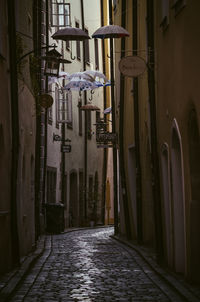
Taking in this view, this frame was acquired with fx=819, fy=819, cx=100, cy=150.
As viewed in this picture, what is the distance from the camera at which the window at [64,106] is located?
109 feet

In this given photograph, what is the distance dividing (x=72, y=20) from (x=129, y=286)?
2688 cm

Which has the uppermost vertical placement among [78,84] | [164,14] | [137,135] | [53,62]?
[78,84]

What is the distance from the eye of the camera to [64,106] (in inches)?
1352

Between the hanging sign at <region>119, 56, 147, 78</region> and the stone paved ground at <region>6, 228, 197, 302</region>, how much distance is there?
12.8ft

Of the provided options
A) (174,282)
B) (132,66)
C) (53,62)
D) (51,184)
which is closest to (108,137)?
(51,184)

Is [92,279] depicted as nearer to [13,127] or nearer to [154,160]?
[13,127]

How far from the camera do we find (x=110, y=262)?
55.9 feet

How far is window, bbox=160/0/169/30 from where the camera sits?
1495 centimetres

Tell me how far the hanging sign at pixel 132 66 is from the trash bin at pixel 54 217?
1308cm

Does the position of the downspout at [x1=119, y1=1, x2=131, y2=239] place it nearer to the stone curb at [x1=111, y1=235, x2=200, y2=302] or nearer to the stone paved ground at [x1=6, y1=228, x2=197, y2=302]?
the stone paved ground at [x1=6, y1=228, x2=197, y2=302]

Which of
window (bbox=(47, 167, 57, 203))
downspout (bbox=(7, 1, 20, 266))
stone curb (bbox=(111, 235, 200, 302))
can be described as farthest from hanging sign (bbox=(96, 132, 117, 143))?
downspout (bbox=(7, 1, 20, 266))

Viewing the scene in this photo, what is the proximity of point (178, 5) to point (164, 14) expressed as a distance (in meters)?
2.03

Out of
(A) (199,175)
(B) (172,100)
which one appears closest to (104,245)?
(B) (172,100)

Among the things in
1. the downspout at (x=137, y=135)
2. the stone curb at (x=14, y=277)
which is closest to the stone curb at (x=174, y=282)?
the stone curb at (x=14, y=277)
